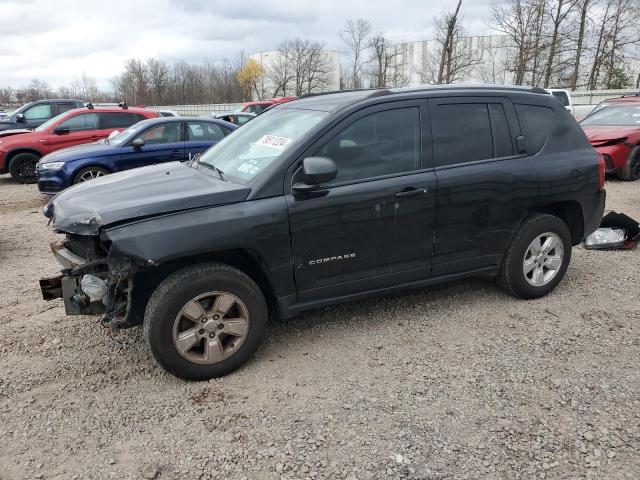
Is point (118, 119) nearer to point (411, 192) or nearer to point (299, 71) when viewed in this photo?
point (411, 192)

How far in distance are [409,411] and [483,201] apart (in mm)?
1849

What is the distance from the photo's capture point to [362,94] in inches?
150

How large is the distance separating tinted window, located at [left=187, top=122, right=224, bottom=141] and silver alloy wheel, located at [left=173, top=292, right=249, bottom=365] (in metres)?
6.95

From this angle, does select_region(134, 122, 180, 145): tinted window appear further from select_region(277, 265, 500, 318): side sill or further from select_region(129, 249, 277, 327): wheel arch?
select_region(277, 265, 500, 318): side sill

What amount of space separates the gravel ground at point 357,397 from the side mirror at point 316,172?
4.14 ft

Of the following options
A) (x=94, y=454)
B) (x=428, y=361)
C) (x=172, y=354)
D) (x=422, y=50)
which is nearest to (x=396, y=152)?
(x=428, y=361)

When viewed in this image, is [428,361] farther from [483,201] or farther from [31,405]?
[31,405]

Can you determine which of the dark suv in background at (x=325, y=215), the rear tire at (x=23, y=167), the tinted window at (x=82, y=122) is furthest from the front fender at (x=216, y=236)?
the rear tire at (x=23, y=167)

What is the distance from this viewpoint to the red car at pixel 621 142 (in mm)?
10156

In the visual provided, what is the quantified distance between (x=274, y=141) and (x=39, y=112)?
14.1 metres

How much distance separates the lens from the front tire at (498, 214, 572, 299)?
14.0ft

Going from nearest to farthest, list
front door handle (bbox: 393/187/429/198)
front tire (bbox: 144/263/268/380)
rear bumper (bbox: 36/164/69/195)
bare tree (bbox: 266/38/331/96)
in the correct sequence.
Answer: front tire (bbox: 144/263/268/380)
front door handle (bbox: 393/187/429/198)
rear bumper (bbox: 36/164/69/195)
bare tree (bbox: 266/38/331/96)

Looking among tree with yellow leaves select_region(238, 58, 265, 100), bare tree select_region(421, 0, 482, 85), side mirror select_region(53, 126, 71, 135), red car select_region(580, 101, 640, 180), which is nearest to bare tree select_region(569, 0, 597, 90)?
bare tree select_region(421, 0, 482, 85)

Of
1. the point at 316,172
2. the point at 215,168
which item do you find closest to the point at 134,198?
the point at 215,168
